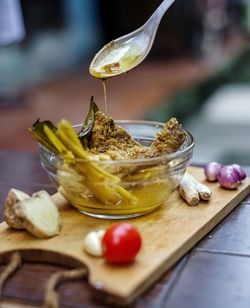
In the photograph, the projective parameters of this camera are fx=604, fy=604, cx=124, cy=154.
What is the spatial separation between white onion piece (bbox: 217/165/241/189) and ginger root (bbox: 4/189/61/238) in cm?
31

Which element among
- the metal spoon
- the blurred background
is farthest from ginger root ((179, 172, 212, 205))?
the blurred background

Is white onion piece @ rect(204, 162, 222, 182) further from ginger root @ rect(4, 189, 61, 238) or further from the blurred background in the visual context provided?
the blurred background

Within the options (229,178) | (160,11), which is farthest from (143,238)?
(160,11)

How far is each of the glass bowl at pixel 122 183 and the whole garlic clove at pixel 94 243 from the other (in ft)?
0.30

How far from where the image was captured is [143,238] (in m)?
0.80

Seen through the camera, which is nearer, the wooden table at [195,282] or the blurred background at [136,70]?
the wooden table at [195,282]

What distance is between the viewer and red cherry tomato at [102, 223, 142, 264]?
713mm

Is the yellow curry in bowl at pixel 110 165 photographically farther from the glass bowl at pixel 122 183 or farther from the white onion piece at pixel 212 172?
the white onion piece at pixel 212 172

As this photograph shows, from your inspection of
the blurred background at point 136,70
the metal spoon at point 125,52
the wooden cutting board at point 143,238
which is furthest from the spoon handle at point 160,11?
the blurred background at point 136,70

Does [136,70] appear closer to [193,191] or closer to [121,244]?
[193,191]

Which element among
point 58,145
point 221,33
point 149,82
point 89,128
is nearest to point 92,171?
point 58,145

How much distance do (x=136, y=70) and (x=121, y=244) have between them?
533 cm

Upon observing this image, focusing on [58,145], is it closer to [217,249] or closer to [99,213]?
[99,213]

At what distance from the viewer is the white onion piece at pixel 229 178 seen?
1004 mm
